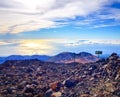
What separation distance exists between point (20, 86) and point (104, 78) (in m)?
23.2

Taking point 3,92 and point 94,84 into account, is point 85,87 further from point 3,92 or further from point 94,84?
point 3,92

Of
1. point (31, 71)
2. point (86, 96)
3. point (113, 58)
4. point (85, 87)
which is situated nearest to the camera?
point (86, 96)

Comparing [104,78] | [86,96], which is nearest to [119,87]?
[86,96]

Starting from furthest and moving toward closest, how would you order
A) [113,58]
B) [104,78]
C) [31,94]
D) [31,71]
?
[31,71] < [113,58] < [104,78] < [31,94]

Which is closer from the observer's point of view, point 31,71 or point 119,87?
point 119,87

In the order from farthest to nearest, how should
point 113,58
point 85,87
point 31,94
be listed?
point 113,58
point 85,87
point 31,94

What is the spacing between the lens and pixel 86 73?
80062 millimetres

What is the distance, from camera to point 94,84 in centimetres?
6462

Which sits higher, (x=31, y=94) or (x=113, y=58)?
(x=113, y=58)

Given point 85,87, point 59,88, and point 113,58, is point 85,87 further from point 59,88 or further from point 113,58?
point 113,58

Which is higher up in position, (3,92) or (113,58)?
(113,58)

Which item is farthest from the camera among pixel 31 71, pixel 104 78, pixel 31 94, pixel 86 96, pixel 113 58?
pixel 31 71

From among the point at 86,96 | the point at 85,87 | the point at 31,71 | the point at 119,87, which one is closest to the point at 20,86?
the point at 85,87

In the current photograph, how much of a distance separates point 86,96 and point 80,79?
2149cm
